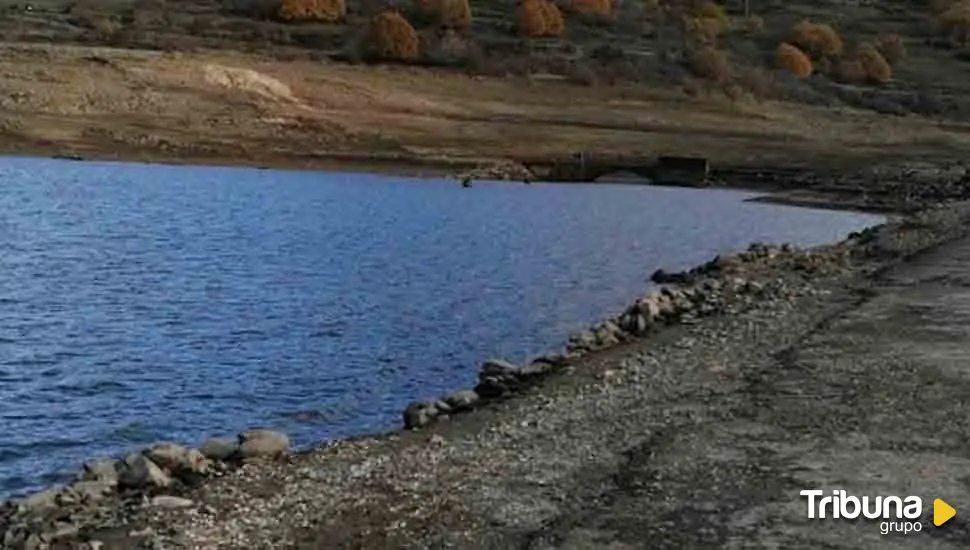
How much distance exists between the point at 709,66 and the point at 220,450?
70.1 metres

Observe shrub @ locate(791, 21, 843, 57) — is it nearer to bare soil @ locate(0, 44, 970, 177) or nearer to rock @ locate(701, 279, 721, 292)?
bare soil @ locate(0, 44, 970, 177)

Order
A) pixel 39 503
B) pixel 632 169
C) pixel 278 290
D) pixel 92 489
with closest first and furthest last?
1. pixel 39 503
2. pixel 92 489
3. pixel 278 290
4. pixel 632 169

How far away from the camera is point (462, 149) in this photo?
188 feet

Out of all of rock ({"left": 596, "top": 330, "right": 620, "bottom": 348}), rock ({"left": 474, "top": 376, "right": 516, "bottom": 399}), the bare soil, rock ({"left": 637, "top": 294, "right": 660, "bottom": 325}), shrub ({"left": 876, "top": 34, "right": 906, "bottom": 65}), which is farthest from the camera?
shrub ({"left": 876, "top": 34, "right": 906, "bottom": 65})

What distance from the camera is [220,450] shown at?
35.8 ft

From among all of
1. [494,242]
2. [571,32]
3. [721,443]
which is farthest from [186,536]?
[571,32]

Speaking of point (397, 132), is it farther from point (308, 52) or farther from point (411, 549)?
point (411, 549)

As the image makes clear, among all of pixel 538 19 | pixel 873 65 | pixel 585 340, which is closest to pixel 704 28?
pixel 873 65

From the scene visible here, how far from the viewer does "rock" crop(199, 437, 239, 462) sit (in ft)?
35.7

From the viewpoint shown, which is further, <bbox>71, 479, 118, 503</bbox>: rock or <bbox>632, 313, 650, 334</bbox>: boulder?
<bbox>632, 313, 650, 334</bbox>: boulder

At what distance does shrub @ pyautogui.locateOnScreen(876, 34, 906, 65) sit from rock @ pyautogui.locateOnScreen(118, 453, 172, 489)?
287 ft

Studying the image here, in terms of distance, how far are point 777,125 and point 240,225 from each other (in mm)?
42639

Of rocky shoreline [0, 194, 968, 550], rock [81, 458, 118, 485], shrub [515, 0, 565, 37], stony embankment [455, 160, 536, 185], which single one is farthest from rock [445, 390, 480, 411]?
shrub [515, 0, 565, 37]

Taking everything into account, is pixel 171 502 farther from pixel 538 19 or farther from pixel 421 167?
pixel 538 19
